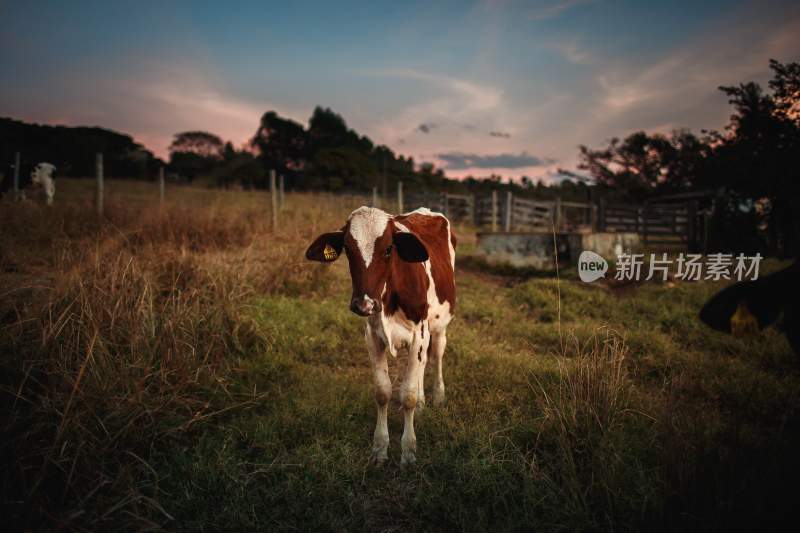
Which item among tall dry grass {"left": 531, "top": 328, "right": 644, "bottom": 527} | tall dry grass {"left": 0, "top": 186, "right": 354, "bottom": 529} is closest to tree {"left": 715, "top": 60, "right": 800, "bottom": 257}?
tall dry grass {"left": 531, "top": 328, "right": 644, "bottom": 527}

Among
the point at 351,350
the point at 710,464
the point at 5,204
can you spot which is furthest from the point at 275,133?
the point at 710,464

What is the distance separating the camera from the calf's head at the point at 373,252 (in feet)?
9.03

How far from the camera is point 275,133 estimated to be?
52.8 m

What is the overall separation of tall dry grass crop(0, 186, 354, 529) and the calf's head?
5.06 ft

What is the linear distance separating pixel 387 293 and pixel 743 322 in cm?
207

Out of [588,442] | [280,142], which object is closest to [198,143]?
[280,142]

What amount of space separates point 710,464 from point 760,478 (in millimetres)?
237

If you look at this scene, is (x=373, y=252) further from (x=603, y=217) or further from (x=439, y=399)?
(x=603, y=217)

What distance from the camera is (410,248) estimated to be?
2.96 metres

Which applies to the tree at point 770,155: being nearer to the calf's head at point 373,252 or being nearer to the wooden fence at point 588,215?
the wooden fence at point 588,215

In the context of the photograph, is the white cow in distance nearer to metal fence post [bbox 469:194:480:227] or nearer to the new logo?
the new logo

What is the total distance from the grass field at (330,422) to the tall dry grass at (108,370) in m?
0.02

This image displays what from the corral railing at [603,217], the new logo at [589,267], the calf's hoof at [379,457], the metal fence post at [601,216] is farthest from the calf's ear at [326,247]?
the metal fence post at [601,216]

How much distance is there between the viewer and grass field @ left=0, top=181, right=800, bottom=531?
2148 millimetres
